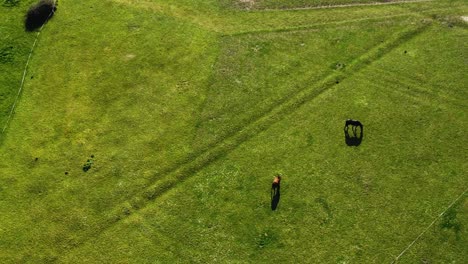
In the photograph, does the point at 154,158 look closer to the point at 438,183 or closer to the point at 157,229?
the point at 157,229

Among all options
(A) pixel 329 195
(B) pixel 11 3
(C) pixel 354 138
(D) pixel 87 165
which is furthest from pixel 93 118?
(C) pixel 354 138

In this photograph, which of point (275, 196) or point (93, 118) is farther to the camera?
point (93, 118)

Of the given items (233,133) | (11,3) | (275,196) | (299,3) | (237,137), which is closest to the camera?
(275,196)

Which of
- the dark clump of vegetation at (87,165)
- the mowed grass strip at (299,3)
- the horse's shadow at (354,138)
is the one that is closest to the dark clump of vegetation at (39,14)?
the mowed grass strip at (299,3)

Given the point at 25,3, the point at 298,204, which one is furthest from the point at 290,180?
the point at 25,3

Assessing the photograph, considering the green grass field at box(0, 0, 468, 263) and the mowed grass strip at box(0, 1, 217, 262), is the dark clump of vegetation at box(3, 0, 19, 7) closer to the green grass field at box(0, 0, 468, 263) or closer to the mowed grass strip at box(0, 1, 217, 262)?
the green grass field at box(0, 0, 468, 263)

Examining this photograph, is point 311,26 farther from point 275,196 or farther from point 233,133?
point 275,196

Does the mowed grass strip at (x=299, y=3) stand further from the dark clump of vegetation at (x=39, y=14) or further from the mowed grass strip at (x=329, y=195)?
the dark clump of vegetation at (x=39, y=14)
